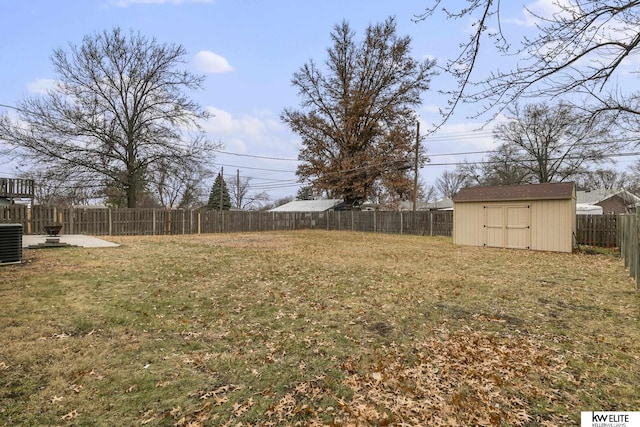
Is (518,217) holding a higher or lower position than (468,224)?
higher

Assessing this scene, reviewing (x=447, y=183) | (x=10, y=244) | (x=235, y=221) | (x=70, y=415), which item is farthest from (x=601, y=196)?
(x=10, y=244)

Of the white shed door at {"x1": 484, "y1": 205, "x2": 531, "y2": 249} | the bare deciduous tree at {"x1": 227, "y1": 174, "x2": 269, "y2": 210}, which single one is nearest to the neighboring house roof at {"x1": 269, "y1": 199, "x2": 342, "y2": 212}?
the white shed door at {"x1": 484, "y1": 205, "x2": 531, "y2": 249}

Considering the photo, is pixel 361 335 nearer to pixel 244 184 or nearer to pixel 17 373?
pixel 17 373

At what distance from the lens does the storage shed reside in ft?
41.7

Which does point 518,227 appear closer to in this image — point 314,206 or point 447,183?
point 314,206

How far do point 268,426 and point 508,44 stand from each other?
3.82m

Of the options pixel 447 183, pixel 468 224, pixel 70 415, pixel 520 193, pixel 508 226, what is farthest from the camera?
pixel 447 183

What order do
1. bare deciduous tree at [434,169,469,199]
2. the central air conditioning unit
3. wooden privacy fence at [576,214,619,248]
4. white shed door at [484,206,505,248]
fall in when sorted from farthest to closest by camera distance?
bare deciduous tree at [434,169,469,199] < white shed door at [484,206,505,248] < wooden privacy fence at [576,214,619,248] < the central air conditioning unit

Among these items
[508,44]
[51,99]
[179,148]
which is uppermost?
[51,99]

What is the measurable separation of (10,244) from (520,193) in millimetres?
16814

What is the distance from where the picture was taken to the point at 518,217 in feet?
45.1

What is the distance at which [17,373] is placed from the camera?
2959mm

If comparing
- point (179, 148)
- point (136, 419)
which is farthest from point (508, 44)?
point (179, 148)

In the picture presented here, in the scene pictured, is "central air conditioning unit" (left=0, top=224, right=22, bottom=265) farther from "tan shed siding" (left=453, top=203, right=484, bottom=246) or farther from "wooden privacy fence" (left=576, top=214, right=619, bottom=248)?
"wooden privacy fence" (left=576, top=214, right=619, bottom=248)
